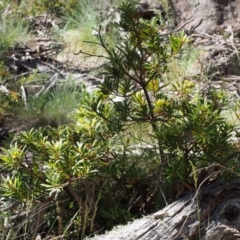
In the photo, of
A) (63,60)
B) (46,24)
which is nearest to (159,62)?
(63,60)

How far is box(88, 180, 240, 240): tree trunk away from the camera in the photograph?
2807mm

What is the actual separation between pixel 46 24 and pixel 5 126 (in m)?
3.72

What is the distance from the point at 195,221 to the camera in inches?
112

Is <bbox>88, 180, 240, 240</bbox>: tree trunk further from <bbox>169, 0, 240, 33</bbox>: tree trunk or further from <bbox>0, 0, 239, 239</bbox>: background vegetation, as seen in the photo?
<bbox>169, 0, 240, 33</bbox>: tree trunk

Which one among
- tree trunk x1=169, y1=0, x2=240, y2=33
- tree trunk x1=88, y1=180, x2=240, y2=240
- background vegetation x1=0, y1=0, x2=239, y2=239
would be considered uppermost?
tree trunk x1=169, y1=0, x2=240, y2=33

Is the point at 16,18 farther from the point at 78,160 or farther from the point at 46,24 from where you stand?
the point at 78,160

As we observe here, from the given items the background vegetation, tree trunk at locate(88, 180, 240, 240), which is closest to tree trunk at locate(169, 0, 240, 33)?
the background vegetation

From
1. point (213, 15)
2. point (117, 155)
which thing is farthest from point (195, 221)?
point (213, 15)

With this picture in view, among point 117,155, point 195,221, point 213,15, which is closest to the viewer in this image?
point 195,221

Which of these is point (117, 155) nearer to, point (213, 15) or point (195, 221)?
point (195, 221)

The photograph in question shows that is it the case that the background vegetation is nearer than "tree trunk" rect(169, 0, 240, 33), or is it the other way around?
the background vegetation

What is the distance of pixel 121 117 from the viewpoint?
10.0 ft

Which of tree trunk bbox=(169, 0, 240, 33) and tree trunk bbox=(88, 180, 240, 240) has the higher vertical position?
tree trunk bbox=(169, 0, 240, 33)

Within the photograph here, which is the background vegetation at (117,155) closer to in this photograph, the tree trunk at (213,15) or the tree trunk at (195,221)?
the tree trunk at (195,221)
